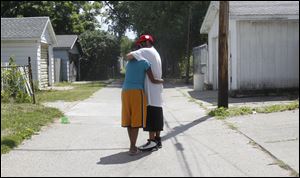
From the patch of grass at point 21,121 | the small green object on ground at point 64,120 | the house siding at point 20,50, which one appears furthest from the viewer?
the house siding at point 20,50

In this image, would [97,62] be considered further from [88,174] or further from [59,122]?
[88,174]

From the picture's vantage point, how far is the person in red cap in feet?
26.8

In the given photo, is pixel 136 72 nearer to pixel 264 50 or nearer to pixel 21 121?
pixel 21 121

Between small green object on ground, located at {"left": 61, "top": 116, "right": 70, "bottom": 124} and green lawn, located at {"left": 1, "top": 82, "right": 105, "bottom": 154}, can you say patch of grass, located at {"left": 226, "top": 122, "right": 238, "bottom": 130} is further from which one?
green lawn, located at {"left": 1, "top": 82, "right": 105, "bottom": 154}

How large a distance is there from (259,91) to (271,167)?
36.2ft

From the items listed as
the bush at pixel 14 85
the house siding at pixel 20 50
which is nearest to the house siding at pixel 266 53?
the bush at pixel 14 85

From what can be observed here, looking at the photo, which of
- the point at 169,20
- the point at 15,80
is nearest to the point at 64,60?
the point at 169,20

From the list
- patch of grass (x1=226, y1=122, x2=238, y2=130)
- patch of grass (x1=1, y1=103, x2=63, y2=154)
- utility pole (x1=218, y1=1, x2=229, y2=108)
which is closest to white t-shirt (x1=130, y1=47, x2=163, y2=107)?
patch of grass (x1=1, y1=103, x2=63, y2=154)

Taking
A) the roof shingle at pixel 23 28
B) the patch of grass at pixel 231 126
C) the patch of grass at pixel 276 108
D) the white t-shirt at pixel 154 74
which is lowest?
the patch of grass at pixel 231 126

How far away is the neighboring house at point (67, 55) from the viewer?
121 ft

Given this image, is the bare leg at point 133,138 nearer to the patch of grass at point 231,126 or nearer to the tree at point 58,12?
the patch of grass at point 231,126

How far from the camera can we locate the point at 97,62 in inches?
1757

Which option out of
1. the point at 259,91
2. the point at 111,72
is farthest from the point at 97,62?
the point at 259,91

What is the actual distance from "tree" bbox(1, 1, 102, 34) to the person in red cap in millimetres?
38503
